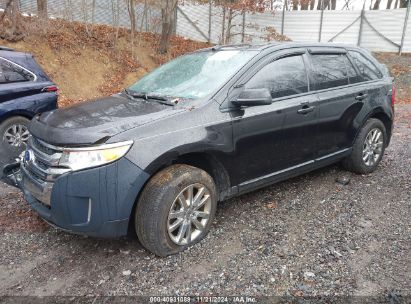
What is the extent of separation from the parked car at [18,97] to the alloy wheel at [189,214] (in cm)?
344

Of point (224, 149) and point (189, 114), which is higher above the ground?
point (189, 114)

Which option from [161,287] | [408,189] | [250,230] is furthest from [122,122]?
[408,189]

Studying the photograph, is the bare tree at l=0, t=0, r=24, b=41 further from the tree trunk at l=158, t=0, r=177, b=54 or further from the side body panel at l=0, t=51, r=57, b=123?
the side body panel at l=0, t=51, r=57, b=123

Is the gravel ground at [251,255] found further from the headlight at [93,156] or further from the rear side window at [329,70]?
the rear side window at [329,70]

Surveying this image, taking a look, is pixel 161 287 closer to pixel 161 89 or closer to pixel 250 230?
pixel 250 230

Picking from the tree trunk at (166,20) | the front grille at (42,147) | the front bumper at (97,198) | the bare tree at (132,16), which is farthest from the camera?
the tree trunk at (166,20)

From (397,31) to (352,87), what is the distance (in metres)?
16.2

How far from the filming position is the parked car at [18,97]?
531 centimetres

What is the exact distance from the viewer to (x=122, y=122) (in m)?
2.92

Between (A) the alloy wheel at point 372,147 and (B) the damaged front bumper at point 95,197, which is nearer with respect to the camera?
(B) the damaged front bumper at point 95,197

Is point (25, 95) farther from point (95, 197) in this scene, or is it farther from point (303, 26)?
point (303, 26)

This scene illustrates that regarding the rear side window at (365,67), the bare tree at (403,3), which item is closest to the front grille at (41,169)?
the rear side window at (365,67)

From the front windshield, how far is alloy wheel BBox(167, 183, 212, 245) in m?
0.89

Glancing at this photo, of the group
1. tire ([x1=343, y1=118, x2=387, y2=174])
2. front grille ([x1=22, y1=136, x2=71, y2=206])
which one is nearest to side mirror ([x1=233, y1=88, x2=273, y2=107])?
front grille ([x1=22, y1=136, x2=71, y2=206])
